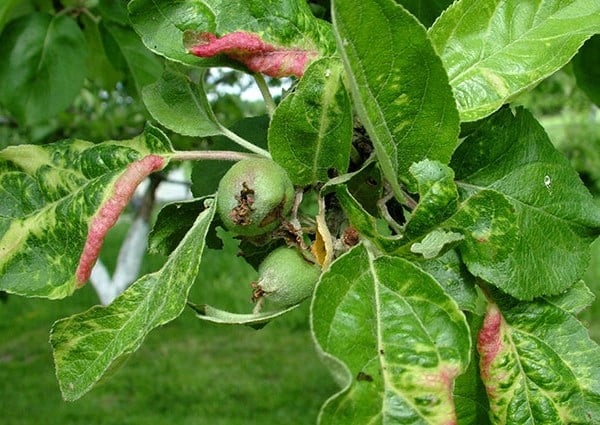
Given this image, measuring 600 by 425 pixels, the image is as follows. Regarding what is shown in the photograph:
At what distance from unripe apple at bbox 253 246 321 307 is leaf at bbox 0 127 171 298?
0.20 metres

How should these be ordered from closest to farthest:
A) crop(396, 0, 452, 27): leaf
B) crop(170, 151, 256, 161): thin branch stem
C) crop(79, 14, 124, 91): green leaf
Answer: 1. crop(170, 151, 256, 161): thin branch stem
2. crop(396, 0, 452, 27): leaf
3. crop(79, 14, 124, 91): green leaf

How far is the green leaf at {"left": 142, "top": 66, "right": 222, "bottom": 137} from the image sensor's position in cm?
107

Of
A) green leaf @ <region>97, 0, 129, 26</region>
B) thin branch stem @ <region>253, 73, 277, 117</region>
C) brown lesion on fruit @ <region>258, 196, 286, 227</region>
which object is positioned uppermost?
thin branch stem @ <region>253, 73, 277, 117</region>

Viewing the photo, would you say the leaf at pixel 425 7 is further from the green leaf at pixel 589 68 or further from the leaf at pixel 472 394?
the leaf at pixel 472 394

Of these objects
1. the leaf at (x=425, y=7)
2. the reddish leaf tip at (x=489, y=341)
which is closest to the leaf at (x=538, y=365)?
the reddish leaf tip at (x=489, y=341)

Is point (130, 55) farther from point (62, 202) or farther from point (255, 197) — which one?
point (255, 197)

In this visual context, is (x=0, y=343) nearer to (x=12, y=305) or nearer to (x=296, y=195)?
(x=12, y=305)

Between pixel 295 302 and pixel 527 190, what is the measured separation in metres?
0.32

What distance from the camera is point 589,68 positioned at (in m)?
1.60

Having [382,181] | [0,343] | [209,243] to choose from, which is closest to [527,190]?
[382,181]

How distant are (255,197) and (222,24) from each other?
22 cm

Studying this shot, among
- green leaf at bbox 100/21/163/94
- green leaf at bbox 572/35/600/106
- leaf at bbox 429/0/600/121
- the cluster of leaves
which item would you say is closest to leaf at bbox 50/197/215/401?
the cluster of leaves

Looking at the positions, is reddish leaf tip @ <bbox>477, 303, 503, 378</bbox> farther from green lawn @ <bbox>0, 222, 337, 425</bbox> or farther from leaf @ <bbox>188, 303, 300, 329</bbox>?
green lawn @ <bbox>0, 222, 337, 425</bbox>

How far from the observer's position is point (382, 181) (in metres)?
0.94
